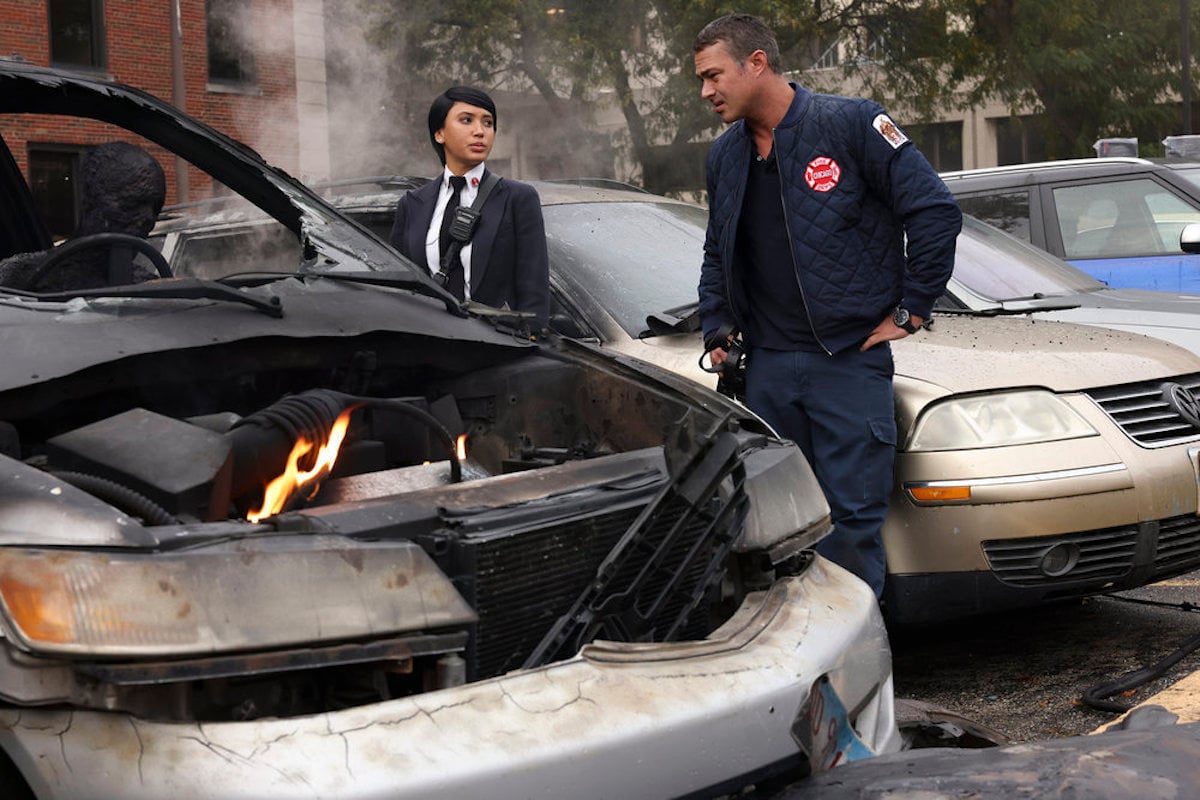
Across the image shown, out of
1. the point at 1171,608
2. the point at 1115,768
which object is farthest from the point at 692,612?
the point at 1171,608

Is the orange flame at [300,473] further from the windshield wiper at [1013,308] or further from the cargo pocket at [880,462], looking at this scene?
the windshield wiper at [1013,308]

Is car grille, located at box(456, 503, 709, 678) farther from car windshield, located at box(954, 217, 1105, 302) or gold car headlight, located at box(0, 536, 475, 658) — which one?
car windshield, located at box(954, 217, 1105, 302)

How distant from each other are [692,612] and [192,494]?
0.93m

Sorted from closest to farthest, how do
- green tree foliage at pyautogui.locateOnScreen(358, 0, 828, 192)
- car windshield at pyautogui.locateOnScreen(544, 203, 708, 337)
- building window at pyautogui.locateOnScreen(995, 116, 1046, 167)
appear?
car windshield at pyautogui.locateOnScreen(544, 203, 708, 337)
green tree foliage at pyautogui.locateOnScreen(358, 0, 828, 192)
building window at pyautogui.locateOnScreen(995, 116, 1046, 167)

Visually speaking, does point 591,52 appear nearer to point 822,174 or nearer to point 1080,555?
point 822,174

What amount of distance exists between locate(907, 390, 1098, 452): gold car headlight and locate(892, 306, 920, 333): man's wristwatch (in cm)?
38

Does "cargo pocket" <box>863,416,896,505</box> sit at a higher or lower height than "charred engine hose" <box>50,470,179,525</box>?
lower

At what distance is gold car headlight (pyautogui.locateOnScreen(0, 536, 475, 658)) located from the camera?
212cm

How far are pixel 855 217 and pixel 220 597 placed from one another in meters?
2.52

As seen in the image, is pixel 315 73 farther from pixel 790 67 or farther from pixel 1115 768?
pixel 1115 768

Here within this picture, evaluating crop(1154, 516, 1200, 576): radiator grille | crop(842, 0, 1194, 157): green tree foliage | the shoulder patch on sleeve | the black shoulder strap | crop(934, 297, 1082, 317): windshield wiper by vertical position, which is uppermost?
crop(842, 0, 1194, 157): green tree foliage

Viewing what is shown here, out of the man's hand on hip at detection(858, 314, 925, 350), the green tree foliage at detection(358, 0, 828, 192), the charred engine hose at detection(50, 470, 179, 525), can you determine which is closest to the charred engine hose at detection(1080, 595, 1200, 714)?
the man's hand on hip at detection(858, 314, 925, 350)

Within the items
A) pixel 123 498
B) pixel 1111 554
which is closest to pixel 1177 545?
pixel 1111 554

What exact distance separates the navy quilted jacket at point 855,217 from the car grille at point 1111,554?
0.78 m
